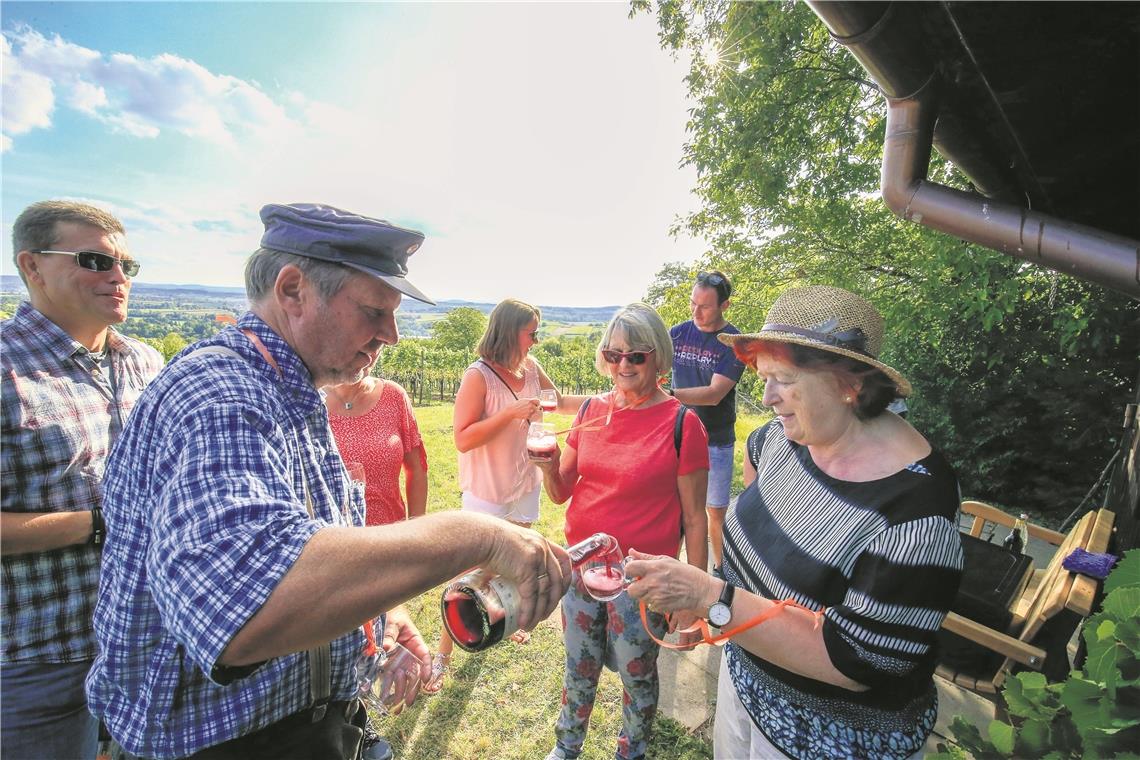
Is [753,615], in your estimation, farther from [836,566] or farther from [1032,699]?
[1032,699]

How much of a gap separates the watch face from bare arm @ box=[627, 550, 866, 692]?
2cm

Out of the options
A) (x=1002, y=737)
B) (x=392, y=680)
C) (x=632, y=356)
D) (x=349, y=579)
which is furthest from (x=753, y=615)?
(x=632, y=356)

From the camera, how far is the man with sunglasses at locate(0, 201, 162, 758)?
1898 millimetres

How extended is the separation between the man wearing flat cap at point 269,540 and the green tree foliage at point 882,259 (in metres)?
6.75

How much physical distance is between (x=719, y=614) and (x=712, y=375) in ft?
11.1

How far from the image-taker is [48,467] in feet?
6.48

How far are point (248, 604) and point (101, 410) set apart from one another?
203 cm

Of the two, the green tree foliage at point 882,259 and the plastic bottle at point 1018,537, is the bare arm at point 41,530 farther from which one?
the green tree foliage at point 882,259

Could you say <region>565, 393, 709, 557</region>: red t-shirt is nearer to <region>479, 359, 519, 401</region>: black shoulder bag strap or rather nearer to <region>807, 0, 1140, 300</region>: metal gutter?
<region>479, 359, 519, 401</region>: black shoulder bag strap

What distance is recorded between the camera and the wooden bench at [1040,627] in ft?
8.82

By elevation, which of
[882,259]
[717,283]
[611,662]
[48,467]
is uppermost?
[882,259]

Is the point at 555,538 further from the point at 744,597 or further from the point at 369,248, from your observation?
the point at 369,248

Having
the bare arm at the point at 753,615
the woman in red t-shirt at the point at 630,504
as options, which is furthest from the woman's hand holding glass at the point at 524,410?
the bare arm at the point at 753,615

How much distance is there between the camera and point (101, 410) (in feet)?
7.18
